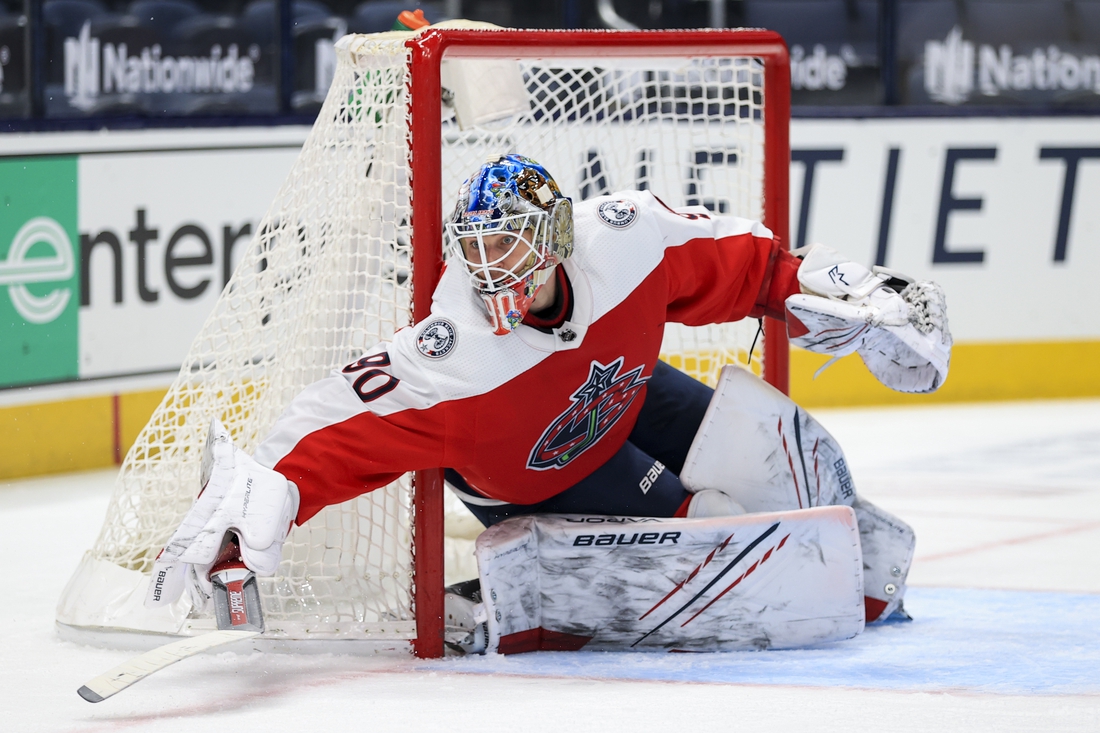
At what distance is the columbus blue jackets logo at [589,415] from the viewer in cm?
276

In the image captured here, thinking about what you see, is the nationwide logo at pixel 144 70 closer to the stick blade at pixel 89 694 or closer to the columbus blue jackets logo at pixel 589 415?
the columbus blue jackets logo at pixel 589 415

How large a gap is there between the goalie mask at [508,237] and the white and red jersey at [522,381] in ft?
0.19

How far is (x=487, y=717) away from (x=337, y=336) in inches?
36.3

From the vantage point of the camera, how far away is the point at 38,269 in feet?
15.8

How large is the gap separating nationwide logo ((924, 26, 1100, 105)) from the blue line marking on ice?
3552 mm

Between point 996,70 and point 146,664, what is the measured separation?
4.76m

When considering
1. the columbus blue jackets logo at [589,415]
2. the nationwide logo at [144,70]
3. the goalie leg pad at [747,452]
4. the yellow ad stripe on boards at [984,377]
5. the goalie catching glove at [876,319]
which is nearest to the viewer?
the columbus blue jackets logo at [589,415]

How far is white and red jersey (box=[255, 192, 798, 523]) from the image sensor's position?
2633 millimetres

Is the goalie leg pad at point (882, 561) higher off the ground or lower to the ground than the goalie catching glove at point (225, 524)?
lower

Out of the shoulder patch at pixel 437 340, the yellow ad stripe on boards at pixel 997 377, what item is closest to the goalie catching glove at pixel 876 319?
the shoulder patch at pixel 437 340

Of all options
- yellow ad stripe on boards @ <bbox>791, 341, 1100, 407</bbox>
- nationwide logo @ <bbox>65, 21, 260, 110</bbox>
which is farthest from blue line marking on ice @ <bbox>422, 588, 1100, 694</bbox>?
yellow ad stripe on boards @ <bbox>791, 341, 1100, 407</bbox>

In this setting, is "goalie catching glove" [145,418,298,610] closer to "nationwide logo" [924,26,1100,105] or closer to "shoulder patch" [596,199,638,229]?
"shoulder patch" [596,199,638,229]

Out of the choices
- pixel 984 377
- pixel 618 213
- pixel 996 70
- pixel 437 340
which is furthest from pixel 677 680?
pixel 996 70

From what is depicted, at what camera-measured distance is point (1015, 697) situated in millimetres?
2537
